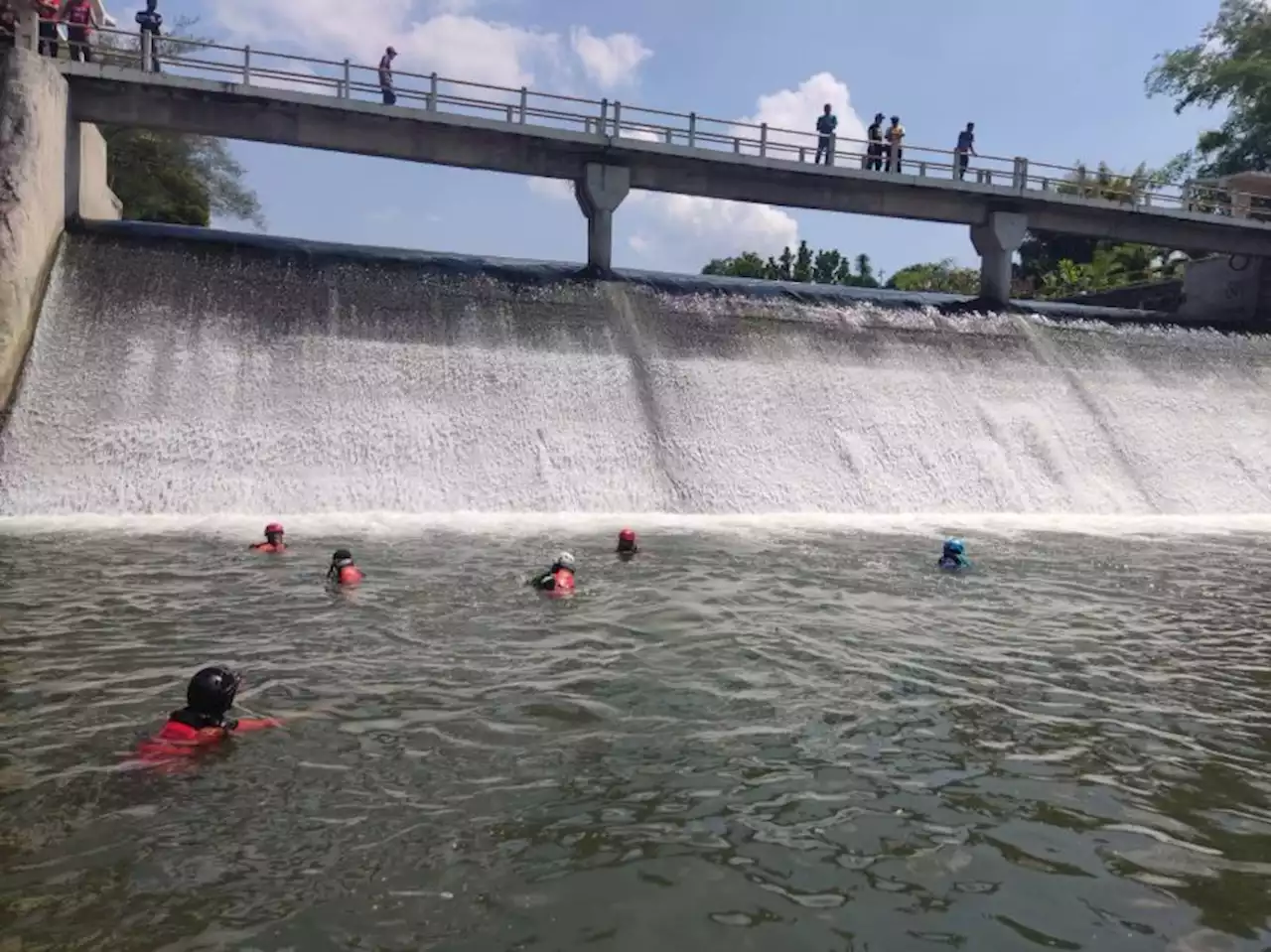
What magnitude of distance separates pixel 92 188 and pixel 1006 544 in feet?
65.3

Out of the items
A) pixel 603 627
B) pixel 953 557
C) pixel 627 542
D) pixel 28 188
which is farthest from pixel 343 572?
pixel 28 188

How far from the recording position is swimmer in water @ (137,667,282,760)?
5840 mm

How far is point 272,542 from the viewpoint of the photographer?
38.7 feet

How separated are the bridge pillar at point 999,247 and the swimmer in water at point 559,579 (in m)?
20.9

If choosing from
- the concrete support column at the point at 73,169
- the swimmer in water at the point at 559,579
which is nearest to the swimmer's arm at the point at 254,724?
the swimmer in water at the point at 559,579

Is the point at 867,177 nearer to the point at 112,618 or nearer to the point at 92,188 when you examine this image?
the point at 92,188

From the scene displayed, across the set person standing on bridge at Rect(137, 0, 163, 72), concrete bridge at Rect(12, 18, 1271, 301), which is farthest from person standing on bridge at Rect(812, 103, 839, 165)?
person standing on bridge at Rect(137, 0, 163, 72)

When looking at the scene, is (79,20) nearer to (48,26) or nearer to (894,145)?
(48,26)

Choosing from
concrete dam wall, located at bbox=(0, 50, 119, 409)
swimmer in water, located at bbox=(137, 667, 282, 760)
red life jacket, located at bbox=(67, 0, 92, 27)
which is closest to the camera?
swimmer in water, located at bbox=(137, 667, 282, 760)

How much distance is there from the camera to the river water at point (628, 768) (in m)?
4.37

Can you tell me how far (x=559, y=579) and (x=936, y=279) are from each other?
197ft

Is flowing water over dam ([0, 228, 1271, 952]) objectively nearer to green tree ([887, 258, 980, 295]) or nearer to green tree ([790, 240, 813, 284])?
green tree ([887, 258, 980, 295])

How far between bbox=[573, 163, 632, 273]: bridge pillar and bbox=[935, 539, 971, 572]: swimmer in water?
13.7 meters

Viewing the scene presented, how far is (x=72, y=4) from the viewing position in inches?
822
